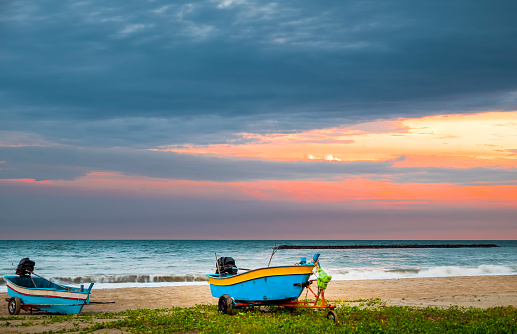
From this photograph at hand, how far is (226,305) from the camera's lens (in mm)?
15219

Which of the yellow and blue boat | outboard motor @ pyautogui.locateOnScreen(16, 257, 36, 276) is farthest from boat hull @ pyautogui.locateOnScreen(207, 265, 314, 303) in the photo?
outboard motor @ pyautogui.locateOnScreen(16, 257, 36, 276)

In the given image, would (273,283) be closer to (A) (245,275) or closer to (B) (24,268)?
(A) (245,275)

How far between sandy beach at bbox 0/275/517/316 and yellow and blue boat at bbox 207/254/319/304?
214 inches

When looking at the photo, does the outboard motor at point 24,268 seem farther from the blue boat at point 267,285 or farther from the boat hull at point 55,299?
the blue boat at point 267,285

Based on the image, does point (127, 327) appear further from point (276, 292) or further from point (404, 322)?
point (404, 322)

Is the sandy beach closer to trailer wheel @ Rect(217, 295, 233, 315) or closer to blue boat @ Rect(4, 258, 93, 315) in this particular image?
blue boat @ Rect(4, 258, 93, 315)

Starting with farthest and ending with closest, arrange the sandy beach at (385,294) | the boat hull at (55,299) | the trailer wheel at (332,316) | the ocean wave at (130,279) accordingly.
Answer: the ocean wave at (130,279), the sandy beach at (385,294), the boat hull at (55,299), the trailer wheel at (332,316)

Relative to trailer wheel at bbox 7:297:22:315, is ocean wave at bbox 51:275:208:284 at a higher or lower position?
lower

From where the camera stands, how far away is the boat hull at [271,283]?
14.2 meters

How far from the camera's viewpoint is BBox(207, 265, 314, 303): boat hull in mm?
14227

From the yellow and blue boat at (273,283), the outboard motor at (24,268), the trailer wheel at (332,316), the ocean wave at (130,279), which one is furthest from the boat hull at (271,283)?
the ocean wave at (130,279)

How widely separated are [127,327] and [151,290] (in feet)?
41.4

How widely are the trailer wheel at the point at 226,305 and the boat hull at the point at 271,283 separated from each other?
0.31m

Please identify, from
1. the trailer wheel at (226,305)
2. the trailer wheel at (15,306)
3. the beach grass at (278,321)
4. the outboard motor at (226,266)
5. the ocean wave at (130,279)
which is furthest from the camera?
the ocean wave at (130,279)
